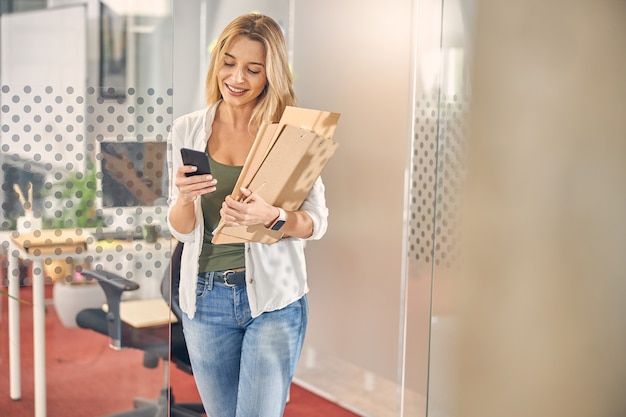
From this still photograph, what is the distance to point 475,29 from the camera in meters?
2.74

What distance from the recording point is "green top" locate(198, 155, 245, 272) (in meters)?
2.05

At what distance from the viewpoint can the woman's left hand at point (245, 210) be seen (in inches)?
76.9

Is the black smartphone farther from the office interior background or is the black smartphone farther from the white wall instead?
the white wall

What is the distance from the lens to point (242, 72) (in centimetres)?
209

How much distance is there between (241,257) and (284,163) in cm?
30

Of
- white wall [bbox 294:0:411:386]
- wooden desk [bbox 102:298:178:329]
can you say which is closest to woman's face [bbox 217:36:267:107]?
white wall [bbox 294:0:411:386]

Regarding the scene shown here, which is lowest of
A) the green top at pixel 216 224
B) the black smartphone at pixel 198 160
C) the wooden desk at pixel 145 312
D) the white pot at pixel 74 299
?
the wooden desk at pixel 145 312

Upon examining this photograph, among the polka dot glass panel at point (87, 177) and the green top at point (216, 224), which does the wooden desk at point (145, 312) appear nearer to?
the polka dot glass panel at point (87, 177)

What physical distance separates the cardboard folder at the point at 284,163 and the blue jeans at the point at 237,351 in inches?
6.0

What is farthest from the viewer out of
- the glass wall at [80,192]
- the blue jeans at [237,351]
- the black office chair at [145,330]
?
the blue jeans at [237,351]

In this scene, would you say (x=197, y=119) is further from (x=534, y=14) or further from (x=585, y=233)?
(x=585, y=233)

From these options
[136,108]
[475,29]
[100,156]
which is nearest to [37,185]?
[100,156]

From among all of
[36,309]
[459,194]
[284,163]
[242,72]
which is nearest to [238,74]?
[242,72]

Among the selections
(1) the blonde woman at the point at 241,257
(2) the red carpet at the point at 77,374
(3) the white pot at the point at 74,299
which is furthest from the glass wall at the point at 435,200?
(3) the white pot at the point at 74,299
